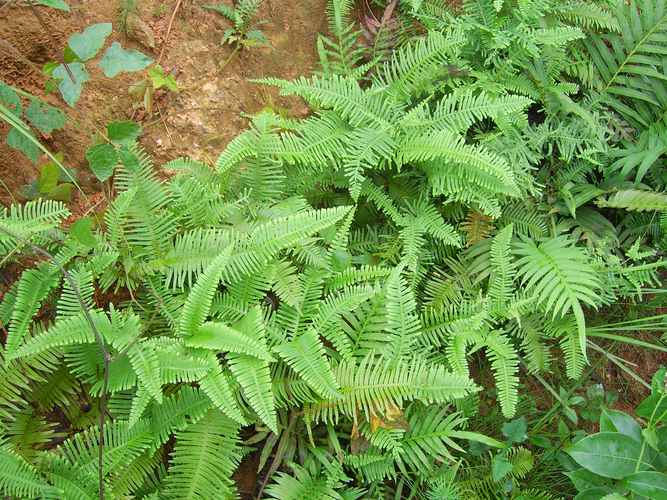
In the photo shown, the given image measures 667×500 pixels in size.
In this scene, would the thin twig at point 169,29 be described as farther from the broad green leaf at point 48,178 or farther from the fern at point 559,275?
the fern at point 559,275

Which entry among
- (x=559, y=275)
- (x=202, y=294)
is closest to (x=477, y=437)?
(x=559, y=275)

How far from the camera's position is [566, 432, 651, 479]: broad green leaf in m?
2.79

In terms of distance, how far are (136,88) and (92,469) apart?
198 centimetres

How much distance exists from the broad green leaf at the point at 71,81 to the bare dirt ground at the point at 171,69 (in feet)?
0.87

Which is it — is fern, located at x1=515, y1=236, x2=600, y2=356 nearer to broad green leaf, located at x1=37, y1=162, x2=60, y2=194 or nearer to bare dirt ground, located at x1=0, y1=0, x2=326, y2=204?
bare dirt ground, located at x1=0, y1=0, x2=326, y2=204

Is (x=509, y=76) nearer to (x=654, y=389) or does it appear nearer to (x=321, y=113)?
(x=321, y=113)

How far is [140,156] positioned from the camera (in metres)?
2.93

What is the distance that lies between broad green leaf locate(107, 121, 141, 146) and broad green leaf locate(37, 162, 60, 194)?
335mm

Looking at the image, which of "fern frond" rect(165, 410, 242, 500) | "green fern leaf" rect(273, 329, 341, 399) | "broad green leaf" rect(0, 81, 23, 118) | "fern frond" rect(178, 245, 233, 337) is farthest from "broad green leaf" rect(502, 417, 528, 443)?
"broad green leaf" rect(0, 81, 23, 118)

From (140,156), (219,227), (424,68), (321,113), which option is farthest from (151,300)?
(424,68)

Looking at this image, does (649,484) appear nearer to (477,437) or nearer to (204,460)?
(477,437)

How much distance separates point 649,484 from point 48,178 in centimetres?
319

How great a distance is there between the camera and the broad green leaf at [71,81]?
252cm

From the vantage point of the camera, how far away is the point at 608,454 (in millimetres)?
2818
